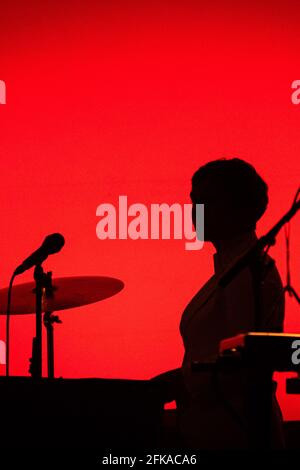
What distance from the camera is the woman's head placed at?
202cm

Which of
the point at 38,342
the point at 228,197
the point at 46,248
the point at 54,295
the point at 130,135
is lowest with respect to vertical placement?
the point at 38,342

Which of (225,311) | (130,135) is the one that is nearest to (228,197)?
(225,311)

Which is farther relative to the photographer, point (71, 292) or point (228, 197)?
point (71, 292)

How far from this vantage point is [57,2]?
12.3 ft

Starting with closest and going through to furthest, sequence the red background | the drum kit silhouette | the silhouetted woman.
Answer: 1. the silhouetted woman
2. the drum kit silhouette
3. the red background

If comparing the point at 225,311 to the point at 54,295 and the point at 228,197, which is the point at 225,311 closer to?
the point at 228,197

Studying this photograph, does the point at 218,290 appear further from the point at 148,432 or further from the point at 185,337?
the point at 148,432

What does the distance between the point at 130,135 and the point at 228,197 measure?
1613 mm

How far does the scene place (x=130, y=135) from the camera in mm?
3582

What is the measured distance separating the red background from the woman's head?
119 centimetres

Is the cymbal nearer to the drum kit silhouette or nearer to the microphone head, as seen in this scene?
the drum kit silhouette

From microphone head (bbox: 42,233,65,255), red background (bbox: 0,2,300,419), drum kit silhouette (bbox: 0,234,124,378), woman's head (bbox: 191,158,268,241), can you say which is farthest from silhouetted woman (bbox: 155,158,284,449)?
red background (bbox: 0,2,300,419)

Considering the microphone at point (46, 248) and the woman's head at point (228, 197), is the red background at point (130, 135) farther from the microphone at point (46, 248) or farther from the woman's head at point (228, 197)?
the woman's head at point (228, 197)

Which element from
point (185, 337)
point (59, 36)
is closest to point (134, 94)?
point (59, 36)
